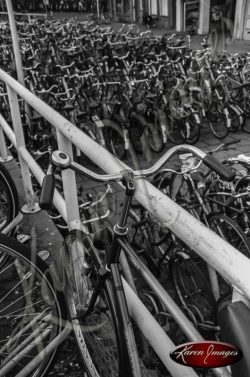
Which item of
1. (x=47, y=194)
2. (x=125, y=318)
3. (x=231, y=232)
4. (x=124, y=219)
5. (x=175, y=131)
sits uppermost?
(x=47, y=194)

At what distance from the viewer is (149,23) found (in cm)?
2117

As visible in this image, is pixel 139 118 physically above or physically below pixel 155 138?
above

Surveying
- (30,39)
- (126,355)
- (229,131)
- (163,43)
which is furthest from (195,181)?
(30,39)

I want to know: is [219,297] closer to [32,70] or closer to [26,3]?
[32,70]

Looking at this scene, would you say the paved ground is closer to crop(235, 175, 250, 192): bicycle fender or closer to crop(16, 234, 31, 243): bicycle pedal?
crop(16, 234, 31, 243): bicycle pedal

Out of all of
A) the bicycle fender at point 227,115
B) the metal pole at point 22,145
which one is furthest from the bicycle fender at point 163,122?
the metal pole at point 22,145

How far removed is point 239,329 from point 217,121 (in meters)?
7.37

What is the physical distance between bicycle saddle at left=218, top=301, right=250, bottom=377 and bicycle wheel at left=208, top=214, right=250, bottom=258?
7.95 feet

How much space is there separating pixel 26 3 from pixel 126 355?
87.9 ft

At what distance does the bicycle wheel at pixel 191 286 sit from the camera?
309cm

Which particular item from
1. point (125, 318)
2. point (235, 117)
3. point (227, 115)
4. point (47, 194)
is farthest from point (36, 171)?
point (235, 117)

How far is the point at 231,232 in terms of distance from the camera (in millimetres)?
3506

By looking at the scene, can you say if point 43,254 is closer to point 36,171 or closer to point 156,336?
point 36,171

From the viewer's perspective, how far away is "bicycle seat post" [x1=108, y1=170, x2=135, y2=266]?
53.3 inches
